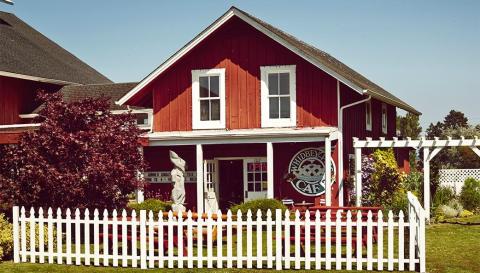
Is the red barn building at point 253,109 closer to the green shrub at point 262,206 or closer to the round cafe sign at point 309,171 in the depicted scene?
the round cafe sign at point 309,171

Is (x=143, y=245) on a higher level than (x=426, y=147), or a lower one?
lower

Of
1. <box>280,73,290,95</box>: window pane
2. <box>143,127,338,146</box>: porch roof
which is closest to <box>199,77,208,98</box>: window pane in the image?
<box>143,127,338,146</box>: porch roof

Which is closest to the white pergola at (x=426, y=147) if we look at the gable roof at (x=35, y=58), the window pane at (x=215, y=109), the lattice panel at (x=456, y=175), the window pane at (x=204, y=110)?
the window pane at (x=215, y=109)

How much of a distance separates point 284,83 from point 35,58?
15493mm

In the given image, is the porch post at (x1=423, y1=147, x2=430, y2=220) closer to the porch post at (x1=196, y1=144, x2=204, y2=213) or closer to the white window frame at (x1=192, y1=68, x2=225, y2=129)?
the white window frame at (x1=192, y1=68, x2=225, y2=129)

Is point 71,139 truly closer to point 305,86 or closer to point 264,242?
point 264,242

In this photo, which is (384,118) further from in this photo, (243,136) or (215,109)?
(243,136)

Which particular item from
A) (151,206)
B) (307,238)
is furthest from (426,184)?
(307,238)

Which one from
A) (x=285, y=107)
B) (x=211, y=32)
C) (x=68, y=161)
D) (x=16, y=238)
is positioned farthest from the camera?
(x=285, y=107)

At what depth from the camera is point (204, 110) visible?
23.6 m

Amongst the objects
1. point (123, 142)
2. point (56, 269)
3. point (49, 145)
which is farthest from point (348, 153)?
point (56, 269)

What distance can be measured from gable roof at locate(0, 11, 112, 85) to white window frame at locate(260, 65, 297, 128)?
11856 millimetres

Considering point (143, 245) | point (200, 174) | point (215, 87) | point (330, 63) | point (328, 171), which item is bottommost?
point (143, 245)

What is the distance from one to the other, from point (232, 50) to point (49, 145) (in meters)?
8.89
